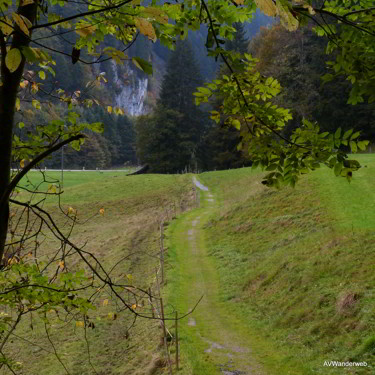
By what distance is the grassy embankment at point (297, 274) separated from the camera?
36.7 ft

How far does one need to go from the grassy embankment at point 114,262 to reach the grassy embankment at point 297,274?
156 cm

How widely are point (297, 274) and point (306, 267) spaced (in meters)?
0.41

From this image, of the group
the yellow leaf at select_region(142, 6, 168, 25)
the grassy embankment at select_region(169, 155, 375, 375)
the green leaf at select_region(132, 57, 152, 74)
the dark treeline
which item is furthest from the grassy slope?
the yellow leaf at select_region(142, 6, 168, 25)

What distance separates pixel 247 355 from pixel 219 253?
35.4ft

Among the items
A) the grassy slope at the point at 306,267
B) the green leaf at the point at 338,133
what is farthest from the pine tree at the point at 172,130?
the green leaf at the point at 338,133

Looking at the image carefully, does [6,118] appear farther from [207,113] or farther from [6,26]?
[207,113]

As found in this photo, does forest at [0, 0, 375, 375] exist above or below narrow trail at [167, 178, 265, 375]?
above

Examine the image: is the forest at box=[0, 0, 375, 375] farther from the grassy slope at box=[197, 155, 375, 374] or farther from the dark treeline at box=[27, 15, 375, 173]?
the dark treeline at box=[27, 15, 375, 173]

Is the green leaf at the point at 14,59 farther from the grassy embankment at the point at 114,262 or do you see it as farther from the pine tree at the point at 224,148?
the pine tree at the point at 224,148

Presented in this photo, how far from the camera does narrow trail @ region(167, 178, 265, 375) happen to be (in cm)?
1127

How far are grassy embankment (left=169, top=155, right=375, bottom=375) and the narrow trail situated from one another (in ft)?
0.29

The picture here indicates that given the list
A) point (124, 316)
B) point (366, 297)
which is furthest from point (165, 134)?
point (366, 297)

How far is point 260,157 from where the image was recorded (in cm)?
421

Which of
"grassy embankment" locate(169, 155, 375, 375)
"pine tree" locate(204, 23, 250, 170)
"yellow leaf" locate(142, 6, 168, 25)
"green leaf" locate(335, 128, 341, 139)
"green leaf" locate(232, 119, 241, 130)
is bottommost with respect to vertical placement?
"grassy embankment" locate(169, 155, 375, 375)
